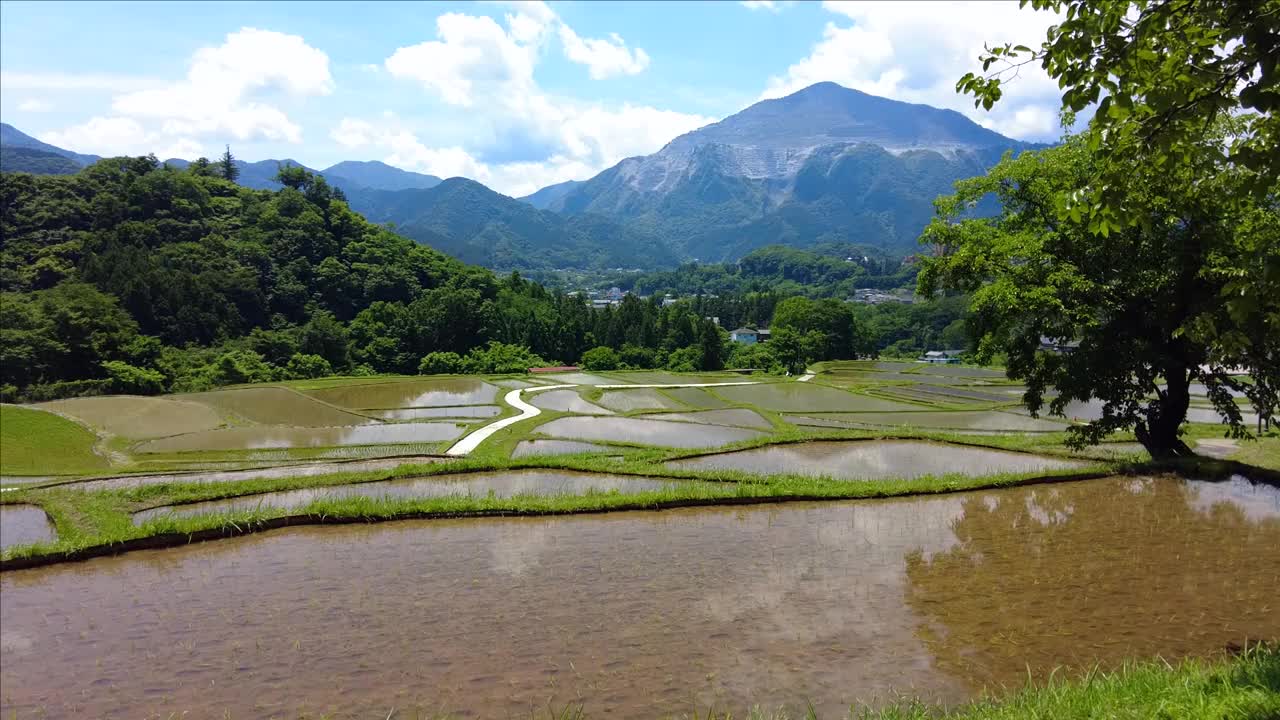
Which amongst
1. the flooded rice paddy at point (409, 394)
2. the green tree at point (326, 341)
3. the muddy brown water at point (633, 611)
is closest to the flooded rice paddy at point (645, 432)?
the flooded rice paddy at point (409, 394)

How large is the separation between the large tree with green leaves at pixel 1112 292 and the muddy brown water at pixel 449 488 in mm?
8793

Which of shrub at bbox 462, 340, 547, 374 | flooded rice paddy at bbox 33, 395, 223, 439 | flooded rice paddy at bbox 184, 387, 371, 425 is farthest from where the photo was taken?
shrub at bbox 462, 340, 547, 374

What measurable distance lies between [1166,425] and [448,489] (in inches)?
662

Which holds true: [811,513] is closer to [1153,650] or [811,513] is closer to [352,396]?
[1153,650]

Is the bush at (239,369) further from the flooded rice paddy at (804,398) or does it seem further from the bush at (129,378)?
the flooded rice paddy at (804,398)

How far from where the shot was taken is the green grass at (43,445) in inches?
835

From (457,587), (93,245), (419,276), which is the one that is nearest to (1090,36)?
(457,587)

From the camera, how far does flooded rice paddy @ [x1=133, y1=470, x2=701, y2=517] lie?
570 inches

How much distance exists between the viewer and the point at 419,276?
73125mm

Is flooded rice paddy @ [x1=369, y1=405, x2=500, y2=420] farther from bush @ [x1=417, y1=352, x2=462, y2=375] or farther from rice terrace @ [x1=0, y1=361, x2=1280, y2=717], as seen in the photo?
bush @ [x1=417, y1=352, x2=462, y2=375]

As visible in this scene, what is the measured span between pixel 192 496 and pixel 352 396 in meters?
22.1

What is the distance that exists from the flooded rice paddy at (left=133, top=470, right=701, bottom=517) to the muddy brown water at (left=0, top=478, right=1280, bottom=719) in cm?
264

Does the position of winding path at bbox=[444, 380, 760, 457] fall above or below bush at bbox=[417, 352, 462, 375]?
above

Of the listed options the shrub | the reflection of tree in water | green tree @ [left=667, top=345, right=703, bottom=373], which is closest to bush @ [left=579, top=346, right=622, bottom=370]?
the shrub
